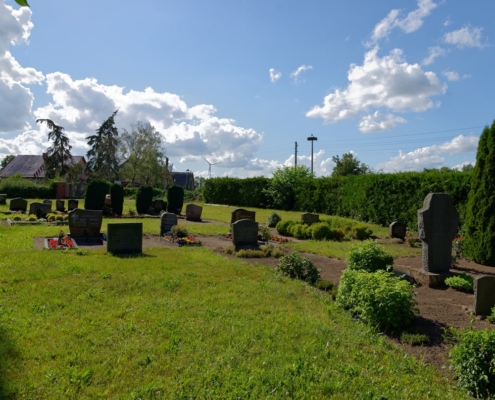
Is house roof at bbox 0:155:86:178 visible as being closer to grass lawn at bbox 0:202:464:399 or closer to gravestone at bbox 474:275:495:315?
grass lawn at bbox 0:202:464:399

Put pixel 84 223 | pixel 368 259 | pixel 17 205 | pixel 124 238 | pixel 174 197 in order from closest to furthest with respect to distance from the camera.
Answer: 1. pixel 368 259
2. pixel 124 238
3. pixel 84 223
4. pixel 17 205
5. pixel 174 197

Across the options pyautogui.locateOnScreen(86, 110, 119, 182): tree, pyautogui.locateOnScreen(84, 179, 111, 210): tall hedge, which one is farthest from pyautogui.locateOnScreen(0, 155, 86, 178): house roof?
pyautogui.locateOnScreen(84, 179, 111, 210): tall hedge

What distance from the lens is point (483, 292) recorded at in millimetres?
6406

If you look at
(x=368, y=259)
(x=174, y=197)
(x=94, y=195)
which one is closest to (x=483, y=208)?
(x=368, y=259)

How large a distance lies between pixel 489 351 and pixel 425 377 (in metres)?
0.71

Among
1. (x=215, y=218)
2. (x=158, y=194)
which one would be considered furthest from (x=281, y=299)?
(x=158, y=194)

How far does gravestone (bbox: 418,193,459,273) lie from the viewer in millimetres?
9375

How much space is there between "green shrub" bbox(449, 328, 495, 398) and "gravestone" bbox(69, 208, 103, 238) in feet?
44.0

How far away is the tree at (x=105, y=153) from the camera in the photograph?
2256 inches

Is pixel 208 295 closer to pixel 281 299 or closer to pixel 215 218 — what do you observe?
pixel 281 299

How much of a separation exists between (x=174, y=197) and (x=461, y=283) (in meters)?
22.5

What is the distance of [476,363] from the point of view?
414cm

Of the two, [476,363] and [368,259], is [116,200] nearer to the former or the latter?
[368,259]

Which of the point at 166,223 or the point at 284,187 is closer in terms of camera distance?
the point at 166,223
